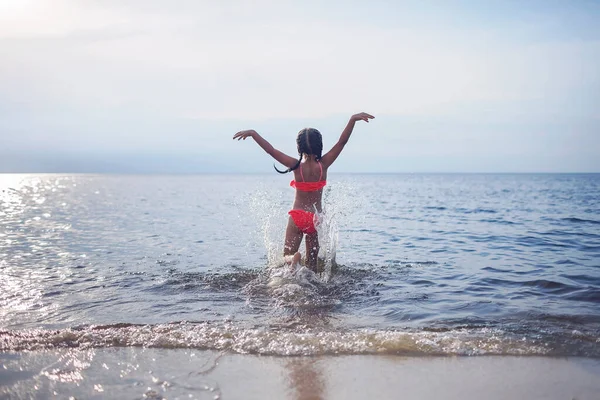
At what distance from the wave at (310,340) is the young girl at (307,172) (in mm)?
2636

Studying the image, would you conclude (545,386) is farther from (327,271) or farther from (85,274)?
(85,274)

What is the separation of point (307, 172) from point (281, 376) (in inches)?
162

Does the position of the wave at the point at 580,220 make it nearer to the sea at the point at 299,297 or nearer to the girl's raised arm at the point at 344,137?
the sea at the point at 299,297

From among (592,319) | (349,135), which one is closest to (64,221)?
(349,135)

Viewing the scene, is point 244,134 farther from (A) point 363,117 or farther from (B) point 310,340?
(B) point 310,340

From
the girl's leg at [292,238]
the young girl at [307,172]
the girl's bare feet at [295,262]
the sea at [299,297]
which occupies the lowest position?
the sea at [299,297]

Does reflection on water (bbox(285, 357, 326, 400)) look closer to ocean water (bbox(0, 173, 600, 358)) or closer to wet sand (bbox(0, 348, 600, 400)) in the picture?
wet sand (bbox(0, 348, 600, 400))

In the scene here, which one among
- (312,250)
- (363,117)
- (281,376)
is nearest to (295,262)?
(312,250)

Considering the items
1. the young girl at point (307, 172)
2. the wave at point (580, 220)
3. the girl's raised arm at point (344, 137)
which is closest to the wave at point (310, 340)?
the young girl at point (307, 172)

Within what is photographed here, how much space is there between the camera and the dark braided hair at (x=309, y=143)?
7.49 meters

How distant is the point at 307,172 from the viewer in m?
7.66

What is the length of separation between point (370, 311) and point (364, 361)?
192cm

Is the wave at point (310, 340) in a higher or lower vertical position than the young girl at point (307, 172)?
lower

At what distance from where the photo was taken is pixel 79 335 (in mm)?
5020
